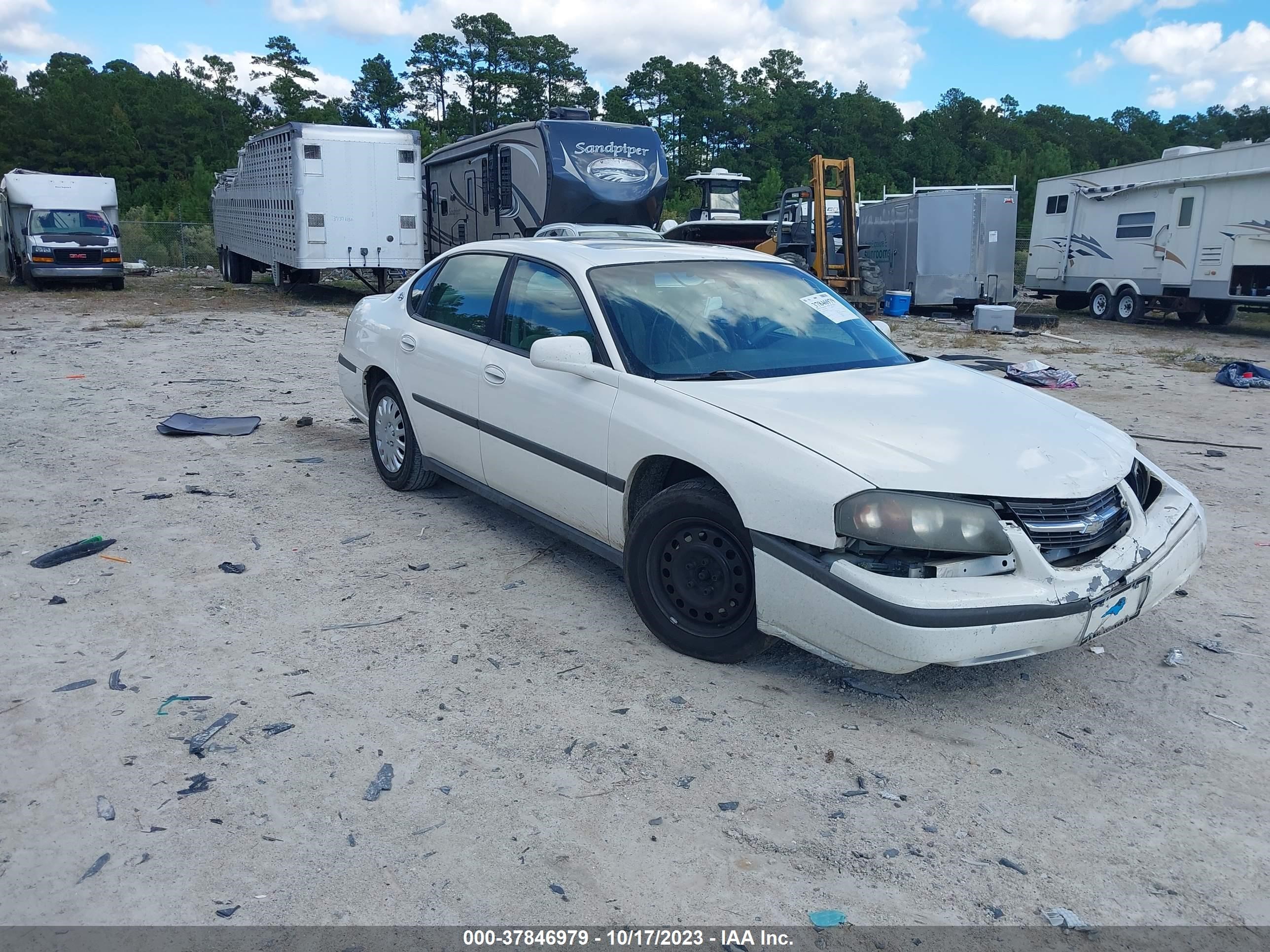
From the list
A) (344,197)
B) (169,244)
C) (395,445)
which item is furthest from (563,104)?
(395,445)

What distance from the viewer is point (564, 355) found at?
419 centimetres

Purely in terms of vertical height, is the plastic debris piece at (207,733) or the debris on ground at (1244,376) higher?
the debris on ground at (1244,376)

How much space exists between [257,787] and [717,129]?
74.7 m

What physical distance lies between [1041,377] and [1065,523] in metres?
8.91

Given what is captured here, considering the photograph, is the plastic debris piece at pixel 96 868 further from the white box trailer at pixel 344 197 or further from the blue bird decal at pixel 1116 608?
the white box trailer at pixel 344 197

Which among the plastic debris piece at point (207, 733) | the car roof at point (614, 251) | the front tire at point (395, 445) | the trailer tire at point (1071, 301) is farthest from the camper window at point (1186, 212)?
the plastic debris piece at point (207, 733)

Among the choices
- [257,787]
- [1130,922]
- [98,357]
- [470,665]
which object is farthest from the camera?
[98,357]

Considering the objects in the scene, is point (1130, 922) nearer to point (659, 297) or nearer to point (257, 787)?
point (257, 787)

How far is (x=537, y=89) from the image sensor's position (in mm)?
74688

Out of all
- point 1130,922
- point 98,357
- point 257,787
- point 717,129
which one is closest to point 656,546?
point 257,787

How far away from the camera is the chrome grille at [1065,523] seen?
3352 mm

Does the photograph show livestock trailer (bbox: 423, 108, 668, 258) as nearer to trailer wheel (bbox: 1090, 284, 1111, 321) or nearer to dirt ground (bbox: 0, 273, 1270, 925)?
trailer wheel (bbox: 1090, 284, 1111, 321)

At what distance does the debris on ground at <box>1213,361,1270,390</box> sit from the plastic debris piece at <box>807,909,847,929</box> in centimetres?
1169

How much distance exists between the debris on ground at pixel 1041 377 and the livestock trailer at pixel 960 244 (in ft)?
33.8
